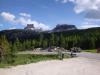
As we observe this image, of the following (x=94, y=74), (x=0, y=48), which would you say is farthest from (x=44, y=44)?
(x=94, y=74)

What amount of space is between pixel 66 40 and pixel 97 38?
17.8 meters

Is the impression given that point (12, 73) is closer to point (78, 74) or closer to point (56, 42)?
point (78, 74)

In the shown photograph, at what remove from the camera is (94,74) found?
28.6 metres

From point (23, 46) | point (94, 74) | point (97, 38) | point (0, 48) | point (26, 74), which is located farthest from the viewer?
point (23, 46)

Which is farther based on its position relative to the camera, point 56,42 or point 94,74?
point 56,42

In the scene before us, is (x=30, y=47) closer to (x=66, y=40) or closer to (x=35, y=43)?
(x=35, y=43)

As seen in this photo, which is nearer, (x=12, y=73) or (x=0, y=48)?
(x=12, y=73)

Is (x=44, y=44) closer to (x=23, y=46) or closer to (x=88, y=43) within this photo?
(x=23, y=46)

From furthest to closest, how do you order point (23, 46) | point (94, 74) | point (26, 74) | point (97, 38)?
point (23, 46) < point (97, 38) < point (94, 74) < point (26, 74)

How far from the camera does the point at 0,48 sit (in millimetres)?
51938

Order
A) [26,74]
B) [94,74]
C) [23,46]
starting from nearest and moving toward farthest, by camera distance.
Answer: [26,74] → [94,74] → [23,46]

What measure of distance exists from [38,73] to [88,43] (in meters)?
105

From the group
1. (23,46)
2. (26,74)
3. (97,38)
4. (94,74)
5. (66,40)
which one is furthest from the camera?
(23,46)

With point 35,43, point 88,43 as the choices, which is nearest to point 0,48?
point 88,43
